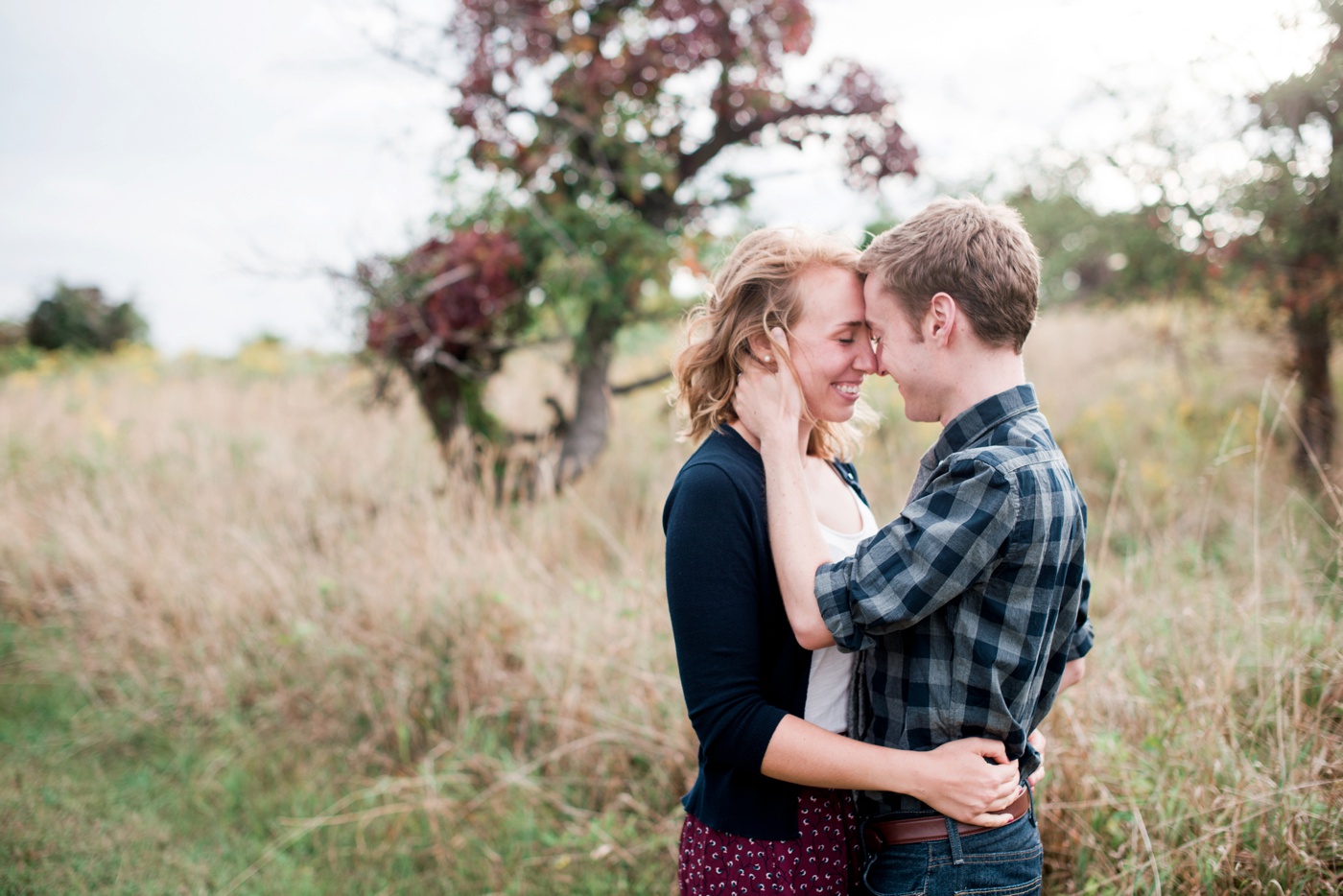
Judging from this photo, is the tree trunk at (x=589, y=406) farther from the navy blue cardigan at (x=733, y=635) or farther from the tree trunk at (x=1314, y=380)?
the tree trunk at (x=1314, y=380)

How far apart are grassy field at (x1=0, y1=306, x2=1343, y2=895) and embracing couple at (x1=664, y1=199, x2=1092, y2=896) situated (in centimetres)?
100

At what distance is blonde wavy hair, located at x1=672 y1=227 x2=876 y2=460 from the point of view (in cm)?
183

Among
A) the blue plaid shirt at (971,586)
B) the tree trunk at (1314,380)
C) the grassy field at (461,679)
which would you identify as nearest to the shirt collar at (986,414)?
the blue plaid shirt at (971,586)

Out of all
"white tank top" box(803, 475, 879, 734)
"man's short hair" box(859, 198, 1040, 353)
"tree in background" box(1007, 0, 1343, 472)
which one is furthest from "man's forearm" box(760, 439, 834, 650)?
"tree in background" box(1007, 0, 1343, 472)

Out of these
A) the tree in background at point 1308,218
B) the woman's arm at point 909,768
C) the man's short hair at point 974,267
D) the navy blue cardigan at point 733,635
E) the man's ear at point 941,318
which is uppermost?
the tree in background at point 1308,218

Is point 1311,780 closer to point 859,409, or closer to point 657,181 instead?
point 859,409

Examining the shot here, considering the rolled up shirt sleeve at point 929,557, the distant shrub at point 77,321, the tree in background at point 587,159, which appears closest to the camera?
the rolled up shirt sleeve at point 929,557

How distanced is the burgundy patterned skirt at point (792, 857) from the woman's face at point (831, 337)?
88 centimetres

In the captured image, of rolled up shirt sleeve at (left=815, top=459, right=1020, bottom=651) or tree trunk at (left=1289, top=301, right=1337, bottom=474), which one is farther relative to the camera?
tree trunk at (left=1289, top=301, right=1337, bottom=474)

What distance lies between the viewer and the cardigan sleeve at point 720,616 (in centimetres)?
163

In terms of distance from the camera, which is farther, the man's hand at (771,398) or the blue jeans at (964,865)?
the man's hand at (771,398)

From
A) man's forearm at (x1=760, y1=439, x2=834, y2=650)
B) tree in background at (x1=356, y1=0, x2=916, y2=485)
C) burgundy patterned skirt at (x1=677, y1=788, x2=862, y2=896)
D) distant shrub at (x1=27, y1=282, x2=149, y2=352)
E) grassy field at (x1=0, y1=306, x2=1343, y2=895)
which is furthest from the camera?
distant shrub at (x1=27, y1=282, x2=149, y2=352)

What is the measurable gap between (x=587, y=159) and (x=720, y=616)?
455 cm

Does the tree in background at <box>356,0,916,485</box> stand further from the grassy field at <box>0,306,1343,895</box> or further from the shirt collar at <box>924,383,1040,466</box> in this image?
the shirt collar at <box>924,383,1040,466</box>
